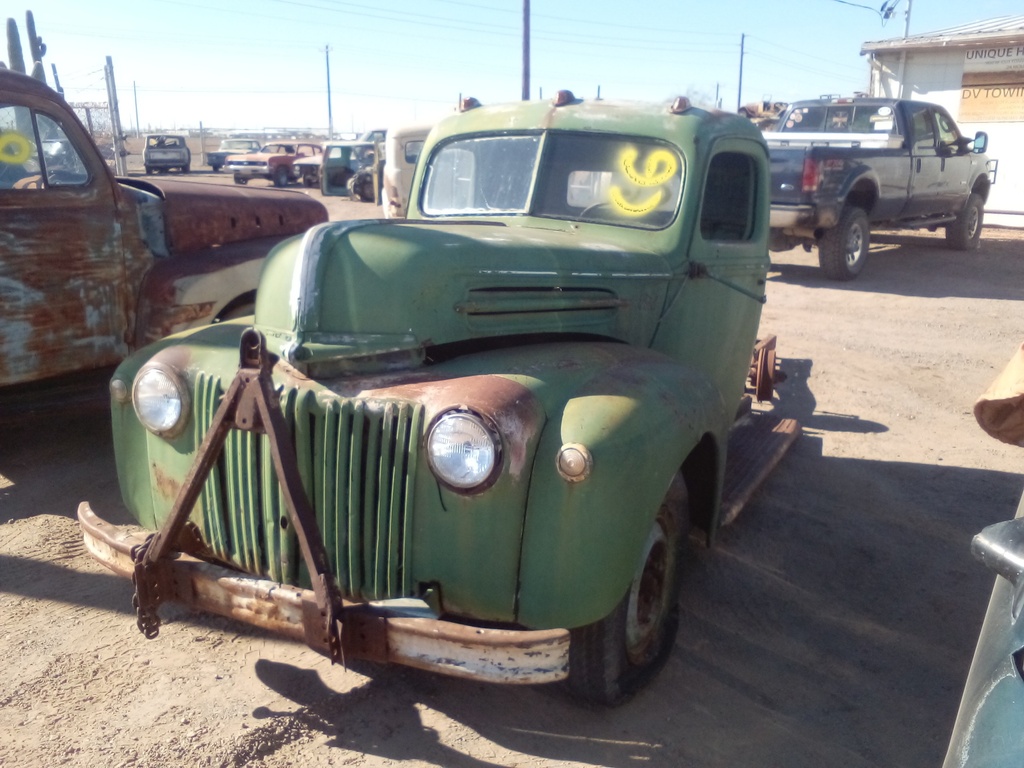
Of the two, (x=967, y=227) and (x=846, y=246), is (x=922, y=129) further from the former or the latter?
(x=846, y=246)

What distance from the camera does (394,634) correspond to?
2.34 m

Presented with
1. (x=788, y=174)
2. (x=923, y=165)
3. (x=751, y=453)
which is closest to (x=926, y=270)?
(x=923, y=165)

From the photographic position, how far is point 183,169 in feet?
110

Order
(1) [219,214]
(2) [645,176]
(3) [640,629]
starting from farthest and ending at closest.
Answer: (1) [219,214], (2) [645,176], (3) [640,629]

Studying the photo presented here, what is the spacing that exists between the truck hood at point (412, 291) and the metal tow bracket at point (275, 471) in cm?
18

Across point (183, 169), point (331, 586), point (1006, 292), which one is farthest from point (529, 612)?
point (183, 169)

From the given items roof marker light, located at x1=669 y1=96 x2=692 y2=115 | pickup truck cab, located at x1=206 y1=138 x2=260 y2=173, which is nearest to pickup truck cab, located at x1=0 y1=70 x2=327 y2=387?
roof marker light, located at x1=669 y1=96 x2=692 y2=115

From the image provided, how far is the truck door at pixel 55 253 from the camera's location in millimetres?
4484

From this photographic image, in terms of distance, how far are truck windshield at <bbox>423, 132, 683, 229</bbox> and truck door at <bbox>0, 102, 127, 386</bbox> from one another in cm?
216

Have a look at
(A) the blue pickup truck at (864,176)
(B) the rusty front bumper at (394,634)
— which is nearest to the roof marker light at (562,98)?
(B) the rusty front bumper at (394,634)

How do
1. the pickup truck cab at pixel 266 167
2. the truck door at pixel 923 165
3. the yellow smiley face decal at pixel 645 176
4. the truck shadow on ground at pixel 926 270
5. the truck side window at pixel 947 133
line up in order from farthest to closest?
the pickup truck cab at pixel 266 167 < the truck side window at pixel 947 133 < the truck door at pixel 923 165 < the truck shadow on ground at pixel 926 270 < the yellow smiley face decal at pixel 645 176

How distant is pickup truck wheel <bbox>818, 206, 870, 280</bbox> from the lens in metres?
10.7

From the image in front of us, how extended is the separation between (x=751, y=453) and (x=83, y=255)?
11.8 ft

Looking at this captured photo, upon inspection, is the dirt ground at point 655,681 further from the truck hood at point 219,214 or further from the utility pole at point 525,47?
the utility pole at point 525,47
